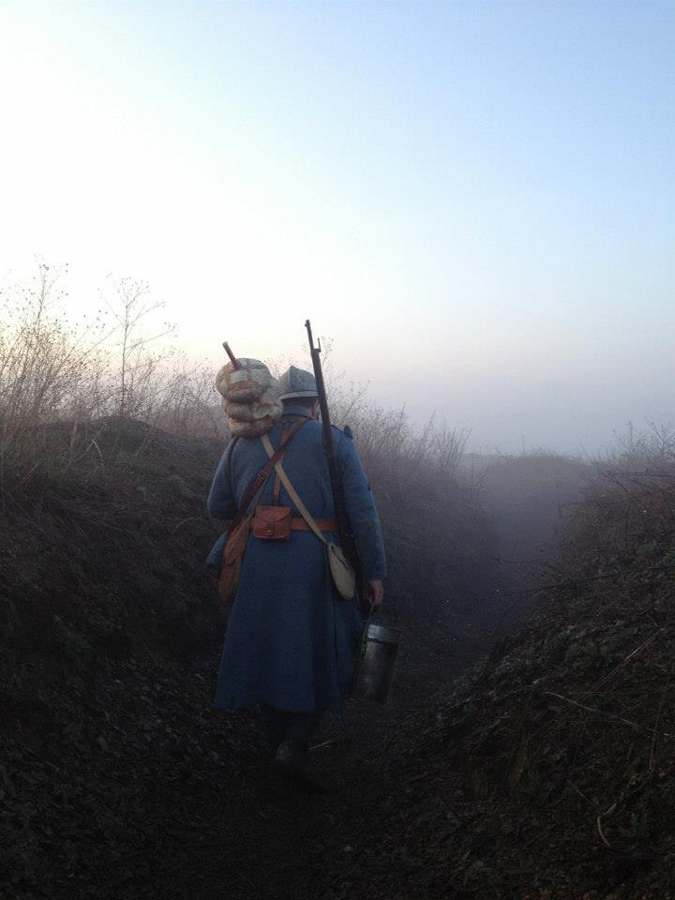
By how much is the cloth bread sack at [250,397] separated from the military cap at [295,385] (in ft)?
0.31

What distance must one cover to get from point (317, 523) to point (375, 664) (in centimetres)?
78

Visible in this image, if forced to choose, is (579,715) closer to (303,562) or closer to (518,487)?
(303,562)

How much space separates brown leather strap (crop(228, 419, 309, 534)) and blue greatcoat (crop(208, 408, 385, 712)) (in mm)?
37

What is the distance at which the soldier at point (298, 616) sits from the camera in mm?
4055

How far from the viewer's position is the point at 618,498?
978cm

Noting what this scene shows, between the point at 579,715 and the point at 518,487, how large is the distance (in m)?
19.9

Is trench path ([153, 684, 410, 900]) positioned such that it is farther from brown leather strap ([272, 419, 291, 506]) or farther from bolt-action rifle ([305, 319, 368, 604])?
brown leather strap ([272, 419, 291, 506])

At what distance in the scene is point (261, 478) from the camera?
14.1 ft

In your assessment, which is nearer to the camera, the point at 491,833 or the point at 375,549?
the point at 491,833

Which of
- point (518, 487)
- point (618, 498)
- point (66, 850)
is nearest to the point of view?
point (66, 850)

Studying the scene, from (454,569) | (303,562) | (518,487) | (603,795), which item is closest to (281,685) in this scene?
(303,562)

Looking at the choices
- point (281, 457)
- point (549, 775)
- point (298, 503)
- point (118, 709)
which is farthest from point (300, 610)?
point (549, 775)

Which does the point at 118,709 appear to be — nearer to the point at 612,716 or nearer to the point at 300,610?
the point at 300,610

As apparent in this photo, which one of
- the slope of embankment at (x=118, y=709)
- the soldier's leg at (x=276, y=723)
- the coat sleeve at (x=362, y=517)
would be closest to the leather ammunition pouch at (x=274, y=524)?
the coat sleeve at (x=362, y=517)
